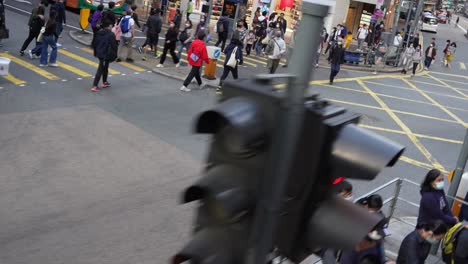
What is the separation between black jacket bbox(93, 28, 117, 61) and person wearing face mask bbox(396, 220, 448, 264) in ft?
31.7

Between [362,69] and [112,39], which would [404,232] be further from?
[362,69]

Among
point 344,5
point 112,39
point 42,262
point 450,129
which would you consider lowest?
point 42,262

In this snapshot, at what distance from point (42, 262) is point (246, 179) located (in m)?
4.96

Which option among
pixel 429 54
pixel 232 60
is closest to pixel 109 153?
pixel 232 60

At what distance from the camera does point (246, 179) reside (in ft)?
8.45

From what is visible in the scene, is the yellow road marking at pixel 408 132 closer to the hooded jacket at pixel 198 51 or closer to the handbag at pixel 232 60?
the handbag at pixel 232 60

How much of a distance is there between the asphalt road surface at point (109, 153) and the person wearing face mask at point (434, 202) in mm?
2558

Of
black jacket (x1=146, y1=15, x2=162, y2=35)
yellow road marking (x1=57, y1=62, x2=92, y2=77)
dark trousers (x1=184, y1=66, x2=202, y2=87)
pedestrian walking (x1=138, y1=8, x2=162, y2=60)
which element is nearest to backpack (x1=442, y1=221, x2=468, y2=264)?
dark trousers (x1=184, y1=66, x2=202, y2=87)

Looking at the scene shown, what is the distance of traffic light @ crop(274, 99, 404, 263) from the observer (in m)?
2.52

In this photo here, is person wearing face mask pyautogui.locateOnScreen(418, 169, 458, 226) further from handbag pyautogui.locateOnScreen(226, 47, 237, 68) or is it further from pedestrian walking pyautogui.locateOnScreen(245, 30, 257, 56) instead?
pedestrian walking pyautogui.locateOnScreen(245, 30, 257, 56)

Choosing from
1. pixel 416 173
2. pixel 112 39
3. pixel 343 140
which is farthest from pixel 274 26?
pixel 343 140

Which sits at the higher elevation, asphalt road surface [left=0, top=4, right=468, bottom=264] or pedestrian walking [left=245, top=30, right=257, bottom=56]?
pedestrian walking [left=245, top=30, right=257, bottom=56]

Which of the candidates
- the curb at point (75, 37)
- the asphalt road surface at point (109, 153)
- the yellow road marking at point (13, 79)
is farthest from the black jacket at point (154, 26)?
the yellow road marking at point (13, 79)

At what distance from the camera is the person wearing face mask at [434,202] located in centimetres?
723
